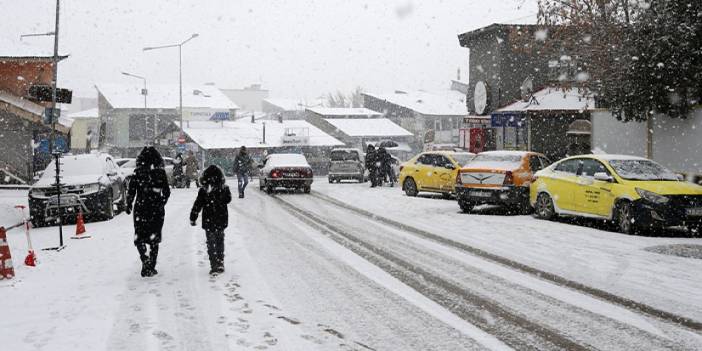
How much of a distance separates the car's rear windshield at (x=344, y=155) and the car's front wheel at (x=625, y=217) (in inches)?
783

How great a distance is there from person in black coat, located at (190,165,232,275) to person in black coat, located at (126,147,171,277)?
1.51 ft

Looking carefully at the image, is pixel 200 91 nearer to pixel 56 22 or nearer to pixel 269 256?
pixel 56 22

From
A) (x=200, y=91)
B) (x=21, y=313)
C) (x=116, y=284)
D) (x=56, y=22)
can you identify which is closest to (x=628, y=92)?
(x=116, y=284)

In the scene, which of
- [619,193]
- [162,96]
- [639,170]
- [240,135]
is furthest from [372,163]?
[162,96]

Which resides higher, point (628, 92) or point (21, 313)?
point (628, 92)

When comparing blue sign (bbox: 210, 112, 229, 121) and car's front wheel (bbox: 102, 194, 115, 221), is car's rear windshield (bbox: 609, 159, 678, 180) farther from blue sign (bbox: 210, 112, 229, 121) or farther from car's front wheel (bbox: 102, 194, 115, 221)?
blue sign (bbox: 210, 112, 229, 121)

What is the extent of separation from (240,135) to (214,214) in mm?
50055

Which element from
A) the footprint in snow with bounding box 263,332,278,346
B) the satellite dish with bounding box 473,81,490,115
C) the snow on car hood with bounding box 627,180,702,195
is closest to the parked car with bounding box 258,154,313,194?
the satellite dish with bounding box 473,81,490,115

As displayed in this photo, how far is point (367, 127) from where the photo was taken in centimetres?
6538

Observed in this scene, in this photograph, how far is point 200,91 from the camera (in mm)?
74938

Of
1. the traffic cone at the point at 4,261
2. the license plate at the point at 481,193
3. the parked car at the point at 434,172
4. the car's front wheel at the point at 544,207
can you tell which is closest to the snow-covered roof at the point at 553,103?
the parked car at the point at 434,172

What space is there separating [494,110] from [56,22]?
20.2 metres

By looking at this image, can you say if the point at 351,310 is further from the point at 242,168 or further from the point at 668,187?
the point at 242,168

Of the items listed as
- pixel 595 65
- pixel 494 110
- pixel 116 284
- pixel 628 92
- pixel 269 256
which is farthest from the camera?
pixel 494 110
